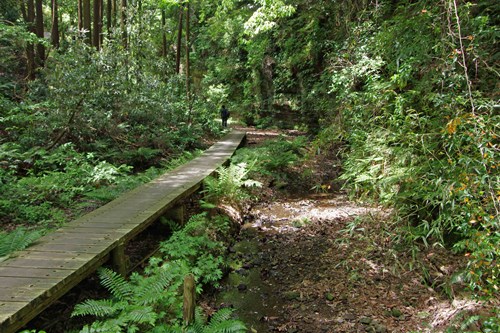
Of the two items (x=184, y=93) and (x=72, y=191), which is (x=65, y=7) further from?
(x=72, y=191)

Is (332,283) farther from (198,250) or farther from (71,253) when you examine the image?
(71,253)

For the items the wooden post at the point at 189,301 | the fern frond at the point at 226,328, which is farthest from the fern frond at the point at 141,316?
the fern frond at the point at 226,328

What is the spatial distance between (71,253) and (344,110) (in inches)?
290

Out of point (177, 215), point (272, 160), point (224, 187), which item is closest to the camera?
point (177, 215)

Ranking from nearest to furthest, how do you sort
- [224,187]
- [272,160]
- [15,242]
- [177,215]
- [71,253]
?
[71,253], [15,242], [177,215], [224,187], [272,160]

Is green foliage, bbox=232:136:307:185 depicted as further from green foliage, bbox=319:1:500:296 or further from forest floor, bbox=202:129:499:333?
forest floor, bbox=202:129:499:333

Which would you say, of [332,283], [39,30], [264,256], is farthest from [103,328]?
[39,30]

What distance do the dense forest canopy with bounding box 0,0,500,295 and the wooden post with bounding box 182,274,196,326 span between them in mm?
2797

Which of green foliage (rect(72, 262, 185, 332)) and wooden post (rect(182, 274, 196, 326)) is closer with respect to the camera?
green foliage (rect(72, 262, 185, 332))

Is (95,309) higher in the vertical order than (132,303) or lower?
higher

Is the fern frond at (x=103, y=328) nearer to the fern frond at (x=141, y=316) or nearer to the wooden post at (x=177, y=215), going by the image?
the fern frond at (x=141, y=316)

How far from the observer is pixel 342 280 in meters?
5.09

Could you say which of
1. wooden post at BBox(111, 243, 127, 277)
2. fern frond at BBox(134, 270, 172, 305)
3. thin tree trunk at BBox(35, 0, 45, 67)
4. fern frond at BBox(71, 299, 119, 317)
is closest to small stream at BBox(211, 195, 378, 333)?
fern frond at BBox(134, 270, 172, 305)

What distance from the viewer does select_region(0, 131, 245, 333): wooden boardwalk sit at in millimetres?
2885
